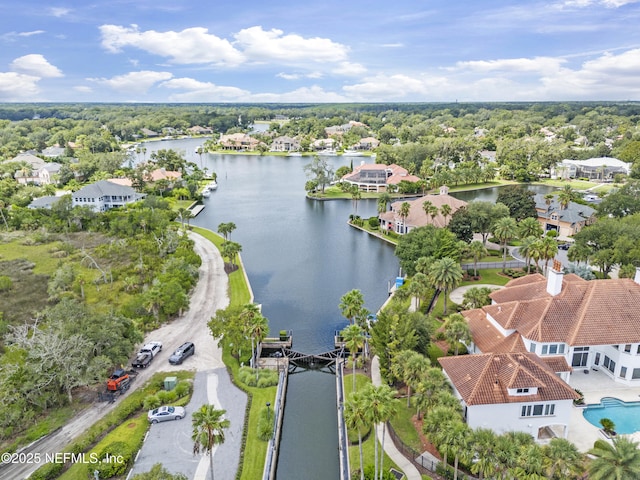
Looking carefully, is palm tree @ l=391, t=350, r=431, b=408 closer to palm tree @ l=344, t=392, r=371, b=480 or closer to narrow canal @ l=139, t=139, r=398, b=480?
palm tree @ l=344, t=392, r=371, b=480

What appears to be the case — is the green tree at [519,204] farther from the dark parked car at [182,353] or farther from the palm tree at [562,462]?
the palm tree at [562,462]

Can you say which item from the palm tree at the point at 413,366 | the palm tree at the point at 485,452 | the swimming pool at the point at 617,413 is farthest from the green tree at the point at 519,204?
the palm tree at the point at 485,452

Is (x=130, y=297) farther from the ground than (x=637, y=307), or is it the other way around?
(x=637, y=307)

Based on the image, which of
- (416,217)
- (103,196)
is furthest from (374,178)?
(103,196)

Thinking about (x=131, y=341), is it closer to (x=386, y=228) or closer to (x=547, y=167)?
(x=386, y=228)

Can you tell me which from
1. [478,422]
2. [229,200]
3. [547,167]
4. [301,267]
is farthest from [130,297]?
[547,167]

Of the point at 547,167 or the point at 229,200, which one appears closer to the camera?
the point at 229,200
